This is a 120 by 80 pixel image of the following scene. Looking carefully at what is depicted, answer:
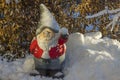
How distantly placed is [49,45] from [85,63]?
521 mm

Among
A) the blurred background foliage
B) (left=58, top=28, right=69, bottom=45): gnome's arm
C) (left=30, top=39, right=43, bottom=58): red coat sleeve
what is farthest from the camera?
the blurred background foliage

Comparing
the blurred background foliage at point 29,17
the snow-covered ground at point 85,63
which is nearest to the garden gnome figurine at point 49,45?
the snow-covered ground at point 85,63

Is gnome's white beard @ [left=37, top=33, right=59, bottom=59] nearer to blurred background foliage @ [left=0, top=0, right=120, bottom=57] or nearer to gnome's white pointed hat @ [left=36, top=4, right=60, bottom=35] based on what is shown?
gnome's white pointed hat @ [left=36, top=4, right=60, bottom=35]

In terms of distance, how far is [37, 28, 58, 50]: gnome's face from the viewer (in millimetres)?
4566

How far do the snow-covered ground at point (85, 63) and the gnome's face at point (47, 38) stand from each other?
→ 407 mm

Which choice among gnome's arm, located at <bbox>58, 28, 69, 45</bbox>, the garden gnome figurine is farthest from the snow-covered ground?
gnome's arm, located at <bbox>58, 28, 69, 45</bbox>

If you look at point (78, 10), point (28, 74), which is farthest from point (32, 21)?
point (28, 74)

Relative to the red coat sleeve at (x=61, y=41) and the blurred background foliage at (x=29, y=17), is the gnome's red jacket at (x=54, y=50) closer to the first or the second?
the red coat sleeve at (x=61, y=41)

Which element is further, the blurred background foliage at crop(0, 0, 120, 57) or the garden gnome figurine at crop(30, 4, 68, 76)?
the blurred background foliage at crop(0, 0, 120, 57)

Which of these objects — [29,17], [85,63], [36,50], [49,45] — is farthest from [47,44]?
[29,17]

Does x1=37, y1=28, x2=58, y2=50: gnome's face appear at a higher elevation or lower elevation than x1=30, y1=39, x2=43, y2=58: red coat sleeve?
higher

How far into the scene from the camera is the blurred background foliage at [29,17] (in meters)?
5.35

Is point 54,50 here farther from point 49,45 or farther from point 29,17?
point 29,17

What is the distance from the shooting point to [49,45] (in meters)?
4.59
